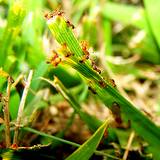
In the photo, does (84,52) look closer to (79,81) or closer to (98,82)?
(98,82)

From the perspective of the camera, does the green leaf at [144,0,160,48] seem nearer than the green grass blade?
No

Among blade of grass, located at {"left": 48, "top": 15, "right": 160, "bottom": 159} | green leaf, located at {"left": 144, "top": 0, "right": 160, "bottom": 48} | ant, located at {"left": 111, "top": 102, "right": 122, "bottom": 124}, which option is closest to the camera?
blade of grass, located at {"left": 48, "top": 15, "right": 160, "bottom": 159}

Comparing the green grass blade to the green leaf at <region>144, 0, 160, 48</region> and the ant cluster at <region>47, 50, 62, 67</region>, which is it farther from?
the green leaf at <region>144, 0, 160, 48</region>

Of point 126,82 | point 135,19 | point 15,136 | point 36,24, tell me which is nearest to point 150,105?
point 126,82

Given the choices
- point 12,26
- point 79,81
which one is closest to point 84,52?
point 12,26

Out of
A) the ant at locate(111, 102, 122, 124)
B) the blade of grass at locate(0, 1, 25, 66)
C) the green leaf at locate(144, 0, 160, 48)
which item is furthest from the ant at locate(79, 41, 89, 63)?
the green leaf at locate(144, 0, 160, 48)

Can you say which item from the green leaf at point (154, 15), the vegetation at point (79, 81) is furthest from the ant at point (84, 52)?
the green leaf at point (154, 15)

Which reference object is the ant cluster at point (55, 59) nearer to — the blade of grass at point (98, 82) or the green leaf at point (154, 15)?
the blade of grass at point (98, 82)
